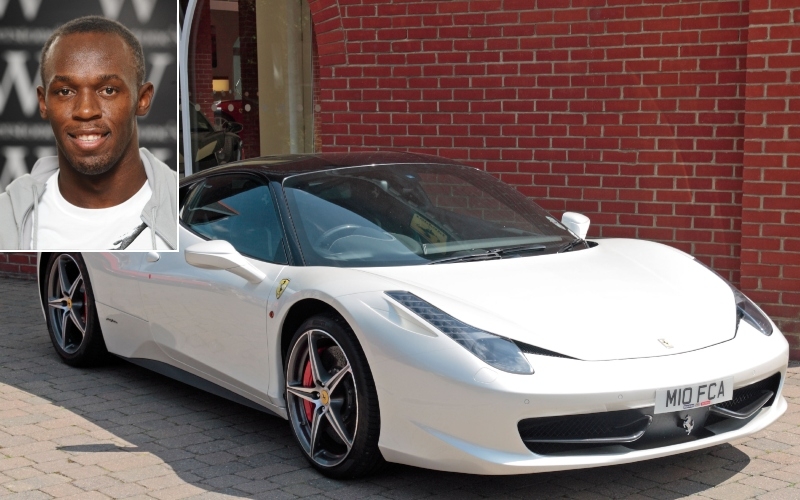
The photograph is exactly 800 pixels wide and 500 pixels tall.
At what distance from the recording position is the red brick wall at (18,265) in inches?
426

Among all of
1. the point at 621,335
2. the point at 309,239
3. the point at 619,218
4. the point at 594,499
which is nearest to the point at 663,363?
the point at 621,335

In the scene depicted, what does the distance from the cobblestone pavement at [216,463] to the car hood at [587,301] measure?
64cm

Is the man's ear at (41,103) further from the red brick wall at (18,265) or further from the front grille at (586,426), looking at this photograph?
the red brick wall at (18,265)

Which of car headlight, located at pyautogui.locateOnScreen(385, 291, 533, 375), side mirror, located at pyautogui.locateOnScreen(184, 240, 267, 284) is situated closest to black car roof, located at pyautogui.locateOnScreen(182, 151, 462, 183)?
side mirror, located at pyautogui.locateOnScreen(184, 240, 267, 284)

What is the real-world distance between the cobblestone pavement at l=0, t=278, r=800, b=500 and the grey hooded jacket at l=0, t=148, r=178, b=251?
A: 1.06 m

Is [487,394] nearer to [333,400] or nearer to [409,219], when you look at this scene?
[333,400]

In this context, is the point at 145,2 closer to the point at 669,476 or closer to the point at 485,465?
the point at 485,465

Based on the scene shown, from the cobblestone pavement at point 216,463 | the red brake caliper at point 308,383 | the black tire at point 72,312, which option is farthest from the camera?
the black tire at point 72,312

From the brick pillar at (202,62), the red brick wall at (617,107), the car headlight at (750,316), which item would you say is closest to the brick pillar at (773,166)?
the red brick wall at (617,107)

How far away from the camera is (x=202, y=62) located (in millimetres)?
10523

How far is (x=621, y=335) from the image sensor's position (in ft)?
14.2

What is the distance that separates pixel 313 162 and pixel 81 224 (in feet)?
5.46

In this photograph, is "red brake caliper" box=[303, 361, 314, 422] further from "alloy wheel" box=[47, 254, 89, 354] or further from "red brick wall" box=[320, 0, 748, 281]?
"red brick wall" box=[320, 0, 748, 281]

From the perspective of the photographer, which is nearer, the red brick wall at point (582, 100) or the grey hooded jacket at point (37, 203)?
the grey hooded jacket at point (37, 203)
